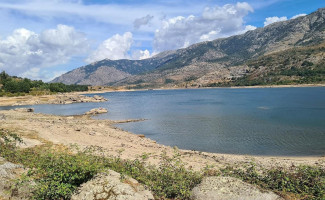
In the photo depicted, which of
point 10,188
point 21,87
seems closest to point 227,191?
point 10,188

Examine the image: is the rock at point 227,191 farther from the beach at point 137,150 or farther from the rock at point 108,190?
the beach at point 137,150

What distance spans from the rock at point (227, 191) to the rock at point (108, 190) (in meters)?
2.54

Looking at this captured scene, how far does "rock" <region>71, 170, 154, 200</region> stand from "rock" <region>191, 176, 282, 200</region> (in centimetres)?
254

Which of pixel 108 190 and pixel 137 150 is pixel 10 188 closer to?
pixel 108 190

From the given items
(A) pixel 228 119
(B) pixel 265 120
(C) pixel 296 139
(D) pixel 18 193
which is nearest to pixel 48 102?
(A) pixel 228 119

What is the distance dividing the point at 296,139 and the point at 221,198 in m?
37.4

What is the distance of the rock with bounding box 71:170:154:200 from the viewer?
374 inches

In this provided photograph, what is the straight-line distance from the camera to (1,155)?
14.8m

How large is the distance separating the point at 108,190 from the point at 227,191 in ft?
17.2

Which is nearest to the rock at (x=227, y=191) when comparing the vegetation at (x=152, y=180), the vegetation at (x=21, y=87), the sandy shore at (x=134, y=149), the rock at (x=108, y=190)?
the vegetation at (x=152, y=180)

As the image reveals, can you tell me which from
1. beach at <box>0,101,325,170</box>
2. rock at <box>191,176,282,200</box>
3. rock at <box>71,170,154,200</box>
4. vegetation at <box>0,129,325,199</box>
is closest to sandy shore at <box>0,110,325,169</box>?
beach at <box>0,101,325,170</box>

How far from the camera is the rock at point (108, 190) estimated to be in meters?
9.49

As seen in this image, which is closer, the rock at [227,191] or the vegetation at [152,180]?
the vegetation at [152,180]

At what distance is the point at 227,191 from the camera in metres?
10.8
